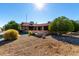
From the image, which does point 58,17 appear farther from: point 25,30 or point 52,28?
point 25,30

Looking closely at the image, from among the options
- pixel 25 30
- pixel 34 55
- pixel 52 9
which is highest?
pixel 52 9

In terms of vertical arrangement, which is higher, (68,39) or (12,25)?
(12,25)

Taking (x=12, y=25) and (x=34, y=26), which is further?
(x=34, y=26)

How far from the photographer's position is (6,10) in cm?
573

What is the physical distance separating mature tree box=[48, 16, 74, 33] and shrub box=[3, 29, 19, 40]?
577mm

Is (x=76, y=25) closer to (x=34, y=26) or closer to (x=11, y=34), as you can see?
(x=34, y=26)

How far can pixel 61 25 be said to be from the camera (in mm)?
5840

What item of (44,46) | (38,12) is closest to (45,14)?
(38,12)

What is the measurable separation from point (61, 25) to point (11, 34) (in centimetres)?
86

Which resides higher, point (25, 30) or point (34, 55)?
point (25, 30)

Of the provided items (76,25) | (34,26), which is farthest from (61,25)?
(34,26)

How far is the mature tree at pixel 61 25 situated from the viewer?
18.9 feet

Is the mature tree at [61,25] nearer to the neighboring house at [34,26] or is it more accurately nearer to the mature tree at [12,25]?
the neighboring house at [34,26]

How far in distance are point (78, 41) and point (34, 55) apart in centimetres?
78
